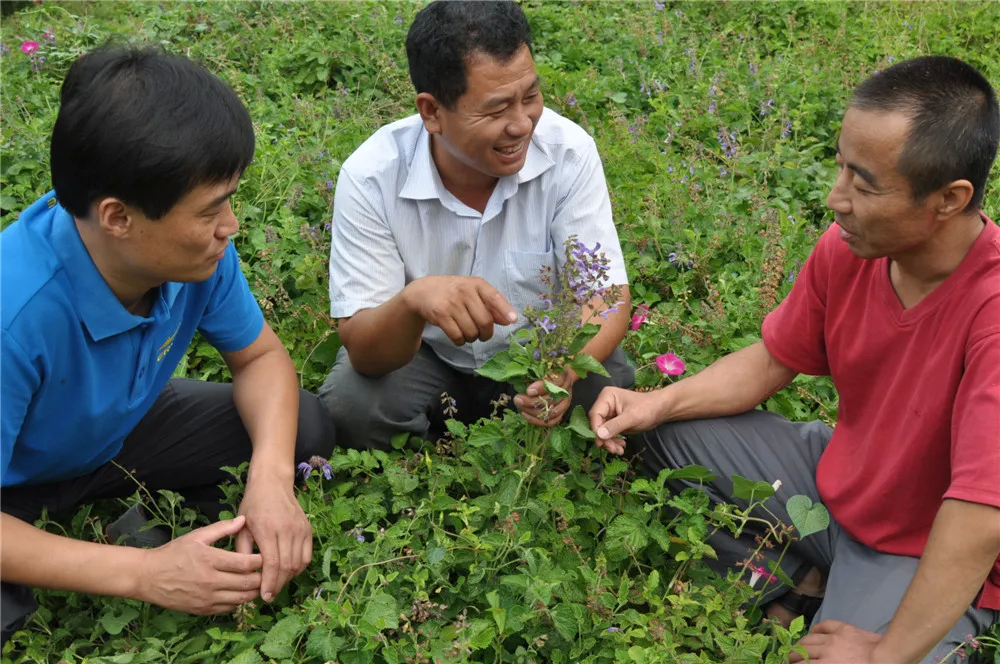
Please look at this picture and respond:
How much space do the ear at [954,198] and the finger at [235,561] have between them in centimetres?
186

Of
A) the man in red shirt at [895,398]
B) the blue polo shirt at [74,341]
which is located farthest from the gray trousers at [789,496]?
the blue polo shirt at [74,341]

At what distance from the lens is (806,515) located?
2686 millimetres

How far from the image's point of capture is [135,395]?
267cm

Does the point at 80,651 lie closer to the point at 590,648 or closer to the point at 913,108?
the point at 590,648

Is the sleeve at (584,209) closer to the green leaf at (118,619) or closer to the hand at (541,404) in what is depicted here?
the hand at (541,404)

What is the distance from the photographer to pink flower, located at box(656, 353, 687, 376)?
330 centimetres

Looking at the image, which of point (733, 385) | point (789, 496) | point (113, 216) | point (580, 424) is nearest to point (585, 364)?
point (580, 424)

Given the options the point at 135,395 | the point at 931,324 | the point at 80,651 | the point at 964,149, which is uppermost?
the point at 964,149

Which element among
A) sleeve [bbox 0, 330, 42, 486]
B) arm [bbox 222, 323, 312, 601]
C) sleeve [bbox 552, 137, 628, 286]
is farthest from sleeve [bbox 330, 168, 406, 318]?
sleeve [bbox 0, 330, 42, 486]

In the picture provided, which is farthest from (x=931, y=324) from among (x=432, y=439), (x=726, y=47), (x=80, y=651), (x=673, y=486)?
(x=726, y=47)

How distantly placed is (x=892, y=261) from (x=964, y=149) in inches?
14.2

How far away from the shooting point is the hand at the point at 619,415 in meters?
2.81

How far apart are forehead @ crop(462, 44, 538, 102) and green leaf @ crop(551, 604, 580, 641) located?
1.42m

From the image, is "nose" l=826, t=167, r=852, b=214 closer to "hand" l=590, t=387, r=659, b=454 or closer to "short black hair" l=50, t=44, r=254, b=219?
"hand" l=590, t=387, r=659, b=454
